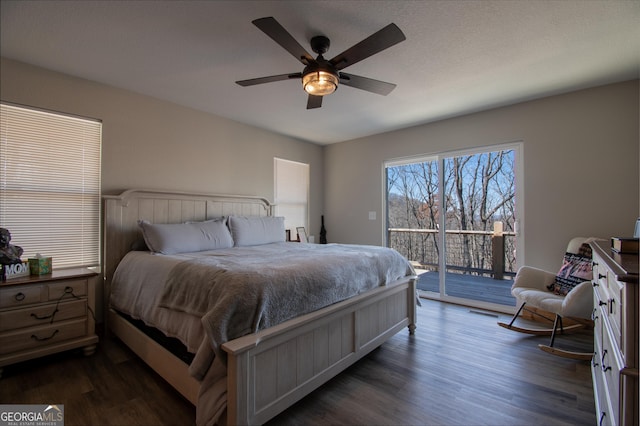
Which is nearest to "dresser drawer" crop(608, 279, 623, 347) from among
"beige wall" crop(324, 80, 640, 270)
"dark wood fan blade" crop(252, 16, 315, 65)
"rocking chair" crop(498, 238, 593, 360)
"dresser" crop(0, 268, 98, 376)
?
"rocking chair" crop(498, 238, 593, 360)

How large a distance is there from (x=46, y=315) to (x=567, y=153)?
16.4ft

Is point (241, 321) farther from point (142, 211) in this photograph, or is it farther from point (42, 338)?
point (142, 211)

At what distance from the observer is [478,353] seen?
2.37 metres

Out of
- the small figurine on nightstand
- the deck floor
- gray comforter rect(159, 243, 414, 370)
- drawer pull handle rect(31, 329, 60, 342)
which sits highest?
the small figurine on nightstand

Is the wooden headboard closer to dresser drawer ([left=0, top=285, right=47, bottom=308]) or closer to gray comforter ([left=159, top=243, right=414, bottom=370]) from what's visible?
dresser drawer ([left=0, top=285, right=47, bottom=308])

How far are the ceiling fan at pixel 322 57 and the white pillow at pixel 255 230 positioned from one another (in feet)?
5.45

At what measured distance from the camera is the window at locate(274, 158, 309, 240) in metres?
4.48

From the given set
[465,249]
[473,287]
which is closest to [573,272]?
[473,287]

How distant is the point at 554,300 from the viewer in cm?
242

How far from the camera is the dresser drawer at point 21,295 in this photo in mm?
1947

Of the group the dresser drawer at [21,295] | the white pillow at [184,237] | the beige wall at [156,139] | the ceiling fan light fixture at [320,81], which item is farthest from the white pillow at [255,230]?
the ceiling fan light fixture at [320,81]

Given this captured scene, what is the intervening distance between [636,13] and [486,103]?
1487mm

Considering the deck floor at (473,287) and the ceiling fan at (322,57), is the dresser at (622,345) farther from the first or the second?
the deck floor at (473,287)

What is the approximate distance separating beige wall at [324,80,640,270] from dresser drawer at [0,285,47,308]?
170 inches
